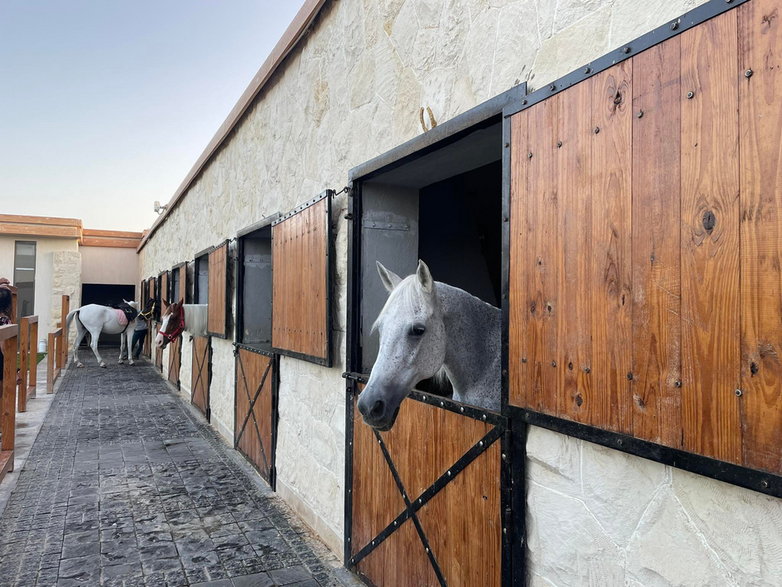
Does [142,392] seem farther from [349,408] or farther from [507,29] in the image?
[507,29]

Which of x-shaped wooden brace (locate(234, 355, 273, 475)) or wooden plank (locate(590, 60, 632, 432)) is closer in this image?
wooden plank (locate(590, 60, 632, 432))

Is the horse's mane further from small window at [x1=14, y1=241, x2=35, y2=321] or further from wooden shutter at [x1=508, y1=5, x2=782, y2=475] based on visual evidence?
small window at [x1=14, y1=241, x2=35, y2=321]

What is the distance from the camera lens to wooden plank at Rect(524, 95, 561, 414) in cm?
153

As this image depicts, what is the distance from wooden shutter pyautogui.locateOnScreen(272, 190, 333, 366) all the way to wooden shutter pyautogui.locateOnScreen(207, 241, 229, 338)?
1.90 meters

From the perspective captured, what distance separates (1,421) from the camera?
4.86 metres

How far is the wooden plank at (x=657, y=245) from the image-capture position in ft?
3.89

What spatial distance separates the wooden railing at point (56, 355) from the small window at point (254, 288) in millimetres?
5888

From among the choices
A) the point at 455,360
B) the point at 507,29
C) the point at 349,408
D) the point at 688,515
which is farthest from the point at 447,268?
the point at 688,515

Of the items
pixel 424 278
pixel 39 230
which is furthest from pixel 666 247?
pixel 39 230

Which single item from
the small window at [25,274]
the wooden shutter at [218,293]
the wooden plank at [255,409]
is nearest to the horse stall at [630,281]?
the wooden plank at [255,409]

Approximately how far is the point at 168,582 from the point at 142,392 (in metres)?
7.40

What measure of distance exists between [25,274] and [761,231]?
765 inches

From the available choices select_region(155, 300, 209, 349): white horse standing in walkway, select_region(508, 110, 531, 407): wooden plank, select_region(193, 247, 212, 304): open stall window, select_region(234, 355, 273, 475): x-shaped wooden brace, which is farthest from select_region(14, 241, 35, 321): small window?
select_region(508, 110, 531, 407): wooden plank

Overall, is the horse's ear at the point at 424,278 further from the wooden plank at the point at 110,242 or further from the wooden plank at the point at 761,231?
the wooden plank at the point at 110,242
